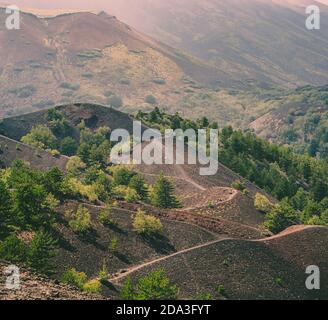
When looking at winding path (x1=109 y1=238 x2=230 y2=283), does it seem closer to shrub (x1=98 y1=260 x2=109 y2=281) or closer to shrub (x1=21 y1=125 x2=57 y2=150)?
shrub (x1=98 y1=260 x2=109 y2=281)

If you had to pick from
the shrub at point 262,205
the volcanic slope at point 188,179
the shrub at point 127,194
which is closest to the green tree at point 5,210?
the volcanic slope at point 188,179

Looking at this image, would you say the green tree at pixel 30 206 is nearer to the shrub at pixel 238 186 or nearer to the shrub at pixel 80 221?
the shrub at pixel 80 221

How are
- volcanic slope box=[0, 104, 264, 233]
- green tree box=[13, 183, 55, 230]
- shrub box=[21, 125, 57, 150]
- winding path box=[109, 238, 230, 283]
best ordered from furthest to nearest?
shrub box=[21, 125, 57, 150] → volcanic slope box=[0, 104, 264, 233] → green tree box=[13, 183, 55, 230] → winding path box=[109, 238, 230, 283]

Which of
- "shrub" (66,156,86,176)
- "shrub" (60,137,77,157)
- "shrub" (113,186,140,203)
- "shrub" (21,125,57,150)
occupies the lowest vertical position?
"shrub" (60,137,77,157)

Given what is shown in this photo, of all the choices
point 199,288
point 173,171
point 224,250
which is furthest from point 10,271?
point 173,171

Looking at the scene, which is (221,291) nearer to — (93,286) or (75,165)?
(93,286)

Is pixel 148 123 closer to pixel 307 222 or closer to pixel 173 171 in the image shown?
pixel 173 171

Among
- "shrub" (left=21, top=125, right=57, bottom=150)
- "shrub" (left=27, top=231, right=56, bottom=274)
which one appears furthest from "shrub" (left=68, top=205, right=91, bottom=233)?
"shrub" (left=21, top=125, right=57, bottom=150)
